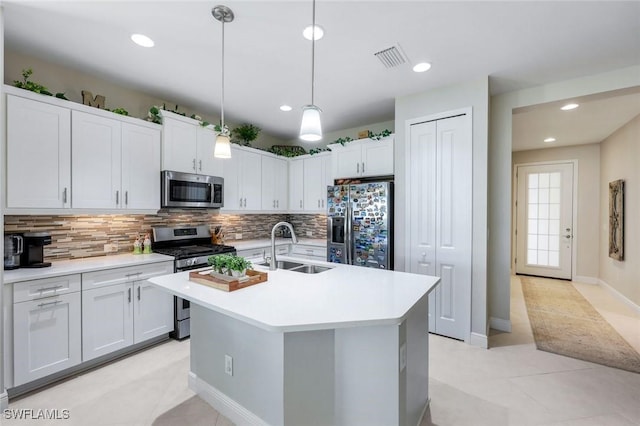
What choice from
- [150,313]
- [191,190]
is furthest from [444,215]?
[150,313]

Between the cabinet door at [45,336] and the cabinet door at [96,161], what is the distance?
871 millimetres

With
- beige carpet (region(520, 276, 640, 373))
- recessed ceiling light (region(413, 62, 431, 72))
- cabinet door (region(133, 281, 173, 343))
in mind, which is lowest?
beige carpet (region(520, 276, 640, 373))

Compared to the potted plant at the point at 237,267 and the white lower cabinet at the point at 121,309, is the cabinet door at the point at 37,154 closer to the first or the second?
the white lower cabinet at the point at 121,309

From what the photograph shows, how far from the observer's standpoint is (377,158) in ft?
12.2

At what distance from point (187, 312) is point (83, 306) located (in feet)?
3.09

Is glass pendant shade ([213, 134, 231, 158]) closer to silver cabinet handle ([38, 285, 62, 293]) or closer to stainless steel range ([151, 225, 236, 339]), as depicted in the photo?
stainless steel range ([151, 225, 236, 339])

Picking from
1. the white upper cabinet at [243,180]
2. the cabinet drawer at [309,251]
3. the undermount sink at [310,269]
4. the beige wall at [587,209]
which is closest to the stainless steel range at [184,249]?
the white upper cabinet at [243,180]

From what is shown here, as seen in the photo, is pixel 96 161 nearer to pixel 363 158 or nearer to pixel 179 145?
pixel 179 145

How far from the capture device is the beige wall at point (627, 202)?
3.94 metres

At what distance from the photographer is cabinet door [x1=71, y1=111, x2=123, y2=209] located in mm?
2572

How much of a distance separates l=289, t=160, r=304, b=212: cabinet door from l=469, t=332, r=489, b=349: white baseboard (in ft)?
9.76

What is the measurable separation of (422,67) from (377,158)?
123cm

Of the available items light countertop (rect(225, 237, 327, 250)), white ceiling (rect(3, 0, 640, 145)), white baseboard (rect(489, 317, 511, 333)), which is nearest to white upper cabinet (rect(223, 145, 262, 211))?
light countertop (rect(225, 237, 327, 250))

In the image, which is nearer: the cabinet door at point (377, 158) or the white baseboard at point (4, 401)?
the white baseboard at point (4, 401)
